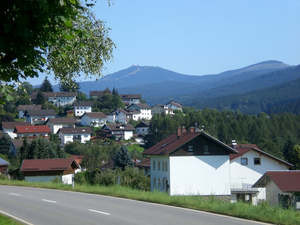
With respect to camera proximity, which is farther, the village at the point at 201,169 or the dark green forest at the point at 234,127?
the dark green forest at the point at 234,127

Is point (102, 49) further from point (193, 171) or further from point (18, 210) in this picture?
point (193, 171)

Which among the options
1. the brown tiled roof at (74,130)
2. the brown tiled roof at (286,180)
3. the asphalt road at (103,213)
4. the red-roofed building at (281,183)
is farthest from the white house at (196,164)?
the brown tiled roof at (74,130)

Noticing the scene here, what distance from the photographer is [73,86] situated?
1265 cm

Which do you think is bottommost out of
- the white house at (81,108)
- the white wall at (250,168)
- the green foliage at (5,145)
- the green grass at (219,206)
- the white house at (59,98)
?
the green grass at (219,206)

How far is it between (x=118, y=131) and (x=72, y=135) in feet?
49.5

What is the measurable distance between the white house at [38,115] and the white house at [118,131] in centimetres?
1961

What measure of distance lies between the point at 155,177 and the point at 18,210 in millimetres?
30196

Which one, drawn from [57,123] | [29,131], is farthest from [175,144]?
[57,123]

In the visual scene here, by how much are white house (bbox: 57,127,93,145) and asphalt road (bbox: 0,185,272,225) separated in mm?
98039

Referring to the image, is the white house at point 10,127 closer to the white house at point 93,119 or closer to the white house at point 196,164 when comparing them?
the white house at point 93,119

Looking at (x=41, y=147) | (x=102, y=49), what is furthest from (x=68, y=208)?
(x=41, y=147)

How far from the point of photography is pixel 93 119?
138 metres

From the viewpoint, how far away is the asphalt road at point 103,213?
10730 millimetres

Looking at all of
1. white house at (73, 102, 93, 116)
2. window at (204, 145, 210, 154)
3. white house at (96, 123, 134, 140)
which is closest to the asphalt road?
window at (204, 145, 210, 154)
